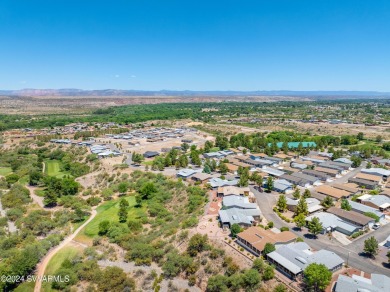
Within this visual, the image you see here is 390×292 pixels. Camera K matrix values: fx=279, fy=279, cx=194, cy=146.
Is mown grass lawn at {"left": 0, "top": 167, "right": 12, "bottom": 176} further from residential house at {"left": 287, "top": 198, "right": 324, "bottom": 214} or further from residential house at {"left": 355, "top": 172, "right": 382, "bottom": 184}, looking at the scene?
residential house at {"left": 355, "top": 172, "right": 382, "bottom": 184}

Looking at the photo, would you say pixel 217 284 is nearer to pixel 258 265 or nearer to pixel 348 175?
pixel 258 265

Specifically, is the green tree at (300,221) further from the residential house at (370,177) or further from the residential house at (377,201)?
the residential house at (370,177)

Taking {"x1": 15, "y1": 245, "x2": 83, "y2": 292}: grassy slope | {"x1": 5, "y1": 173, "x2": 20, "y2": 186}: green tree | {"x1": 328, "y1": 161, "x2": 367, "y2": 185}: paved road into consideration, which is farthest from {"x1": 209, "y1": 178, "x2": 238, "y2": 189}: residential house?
{"x1": 5, "y1": 173, "x2": 20, "y2": 186}: green tree

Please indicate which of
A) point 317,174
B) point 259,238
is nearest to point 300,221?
point 259,238

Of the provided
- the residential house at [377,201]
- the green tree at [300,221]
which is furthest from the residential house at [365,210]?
the green tree at [300,221]

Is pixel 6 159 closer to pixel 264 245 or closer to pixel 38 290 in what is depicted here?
pixel 38 290

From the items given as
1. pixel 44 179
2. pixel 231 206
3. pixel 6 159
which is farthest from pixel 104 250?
pixel 6 159
